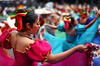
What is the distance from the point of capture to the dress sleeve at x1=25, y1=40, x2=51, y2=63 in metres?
1.27

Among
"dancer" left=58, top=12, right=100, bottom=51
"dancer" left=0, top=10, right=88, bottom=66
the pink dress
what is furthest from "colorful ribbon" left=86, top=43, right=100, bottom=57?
"dancer" left=58, top=12, right=100, bottom=51

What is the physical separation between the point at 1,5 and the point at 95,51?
18.1 m

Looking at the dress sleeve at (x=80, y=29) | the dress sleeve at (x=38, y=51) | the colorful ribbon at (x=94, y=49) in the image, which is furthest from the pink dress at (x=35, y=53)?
the dress sleeve at (x=80, y=29)

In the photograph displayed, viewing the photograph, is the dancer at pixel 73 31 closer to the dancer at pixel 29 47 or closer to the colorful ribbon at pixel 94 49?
the colorful ribbon at pixel 94 49

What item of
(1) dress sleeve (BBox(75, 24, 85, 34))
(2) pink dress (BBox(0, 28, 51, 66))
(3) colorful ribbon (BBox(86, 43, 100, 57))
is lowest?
(2) pink dress (BBox(0, 28, 51, 66))

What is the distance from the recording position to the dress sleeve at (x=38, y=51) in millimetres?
1266

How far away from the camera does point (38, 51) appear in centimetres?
126

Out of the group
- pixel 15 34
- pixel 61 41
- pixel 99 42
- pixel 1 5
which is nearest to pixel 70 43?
pixel 61 41

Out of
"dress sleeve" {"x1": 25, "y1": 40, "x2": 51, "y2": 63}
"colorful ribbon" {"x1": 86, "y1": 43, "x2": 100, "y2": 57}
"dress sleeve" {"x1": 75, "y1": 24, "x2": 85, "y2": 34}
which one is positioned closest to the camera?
"dress sleeve" {"x1": 25, "y1": 40, "x2": 51, "y2": 63}

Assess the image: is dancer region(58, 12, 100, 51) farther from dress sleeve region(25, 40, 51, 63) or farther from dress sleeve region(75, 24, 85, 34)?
dress sleeve region(25, 40, 51, 63)

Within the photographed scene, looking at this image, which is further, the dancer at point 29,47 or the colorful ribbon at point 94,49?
the colorful ribbon at point 94,49

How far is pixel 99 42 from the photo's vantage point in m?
3.29

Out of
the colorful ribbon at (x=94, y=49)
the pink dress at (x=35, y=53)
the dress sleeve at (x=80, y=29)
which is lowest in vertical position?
the pink dress at (x=35, y=53)

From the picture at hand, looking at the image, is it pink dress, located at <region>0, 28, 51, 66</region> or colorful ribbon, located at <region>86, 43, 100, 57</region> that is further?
colorful ribbon, located at <region>86, 43, 100, 57</region>
